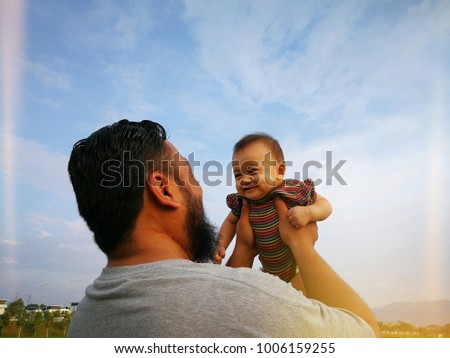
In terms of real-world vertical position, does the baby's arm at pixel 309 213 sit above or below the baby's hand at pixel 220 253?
above

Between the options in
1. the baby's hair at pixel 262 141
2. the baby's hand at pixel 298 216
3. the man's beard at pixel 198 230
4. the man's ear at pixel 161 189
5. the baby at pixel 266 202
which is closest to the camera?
the man's ear at pixel 161 189

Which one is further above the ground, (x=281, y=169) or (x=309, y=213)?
(x=281, y=169)

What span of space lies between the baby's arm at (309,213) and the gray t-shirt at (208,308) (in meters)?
0.93

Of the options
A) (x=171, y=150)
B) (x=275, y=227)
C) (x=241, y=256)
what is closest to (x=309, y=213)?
(x=275, y=227)

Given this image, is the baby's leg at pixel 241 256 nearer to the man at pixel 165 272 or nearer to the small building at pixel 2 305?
the man at pixel 165 272

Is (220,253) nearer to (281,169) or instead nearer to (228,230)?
(228,230)

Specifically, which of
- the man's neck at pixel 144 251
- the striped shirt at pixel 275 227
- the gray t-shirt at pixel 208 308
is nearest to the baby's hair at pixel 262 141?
the striped shirt at pixel 275 227

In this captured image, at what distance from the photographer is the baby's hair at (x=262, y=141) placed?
2502 mm

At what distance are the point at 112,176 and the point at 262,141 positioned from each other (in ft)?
4.48

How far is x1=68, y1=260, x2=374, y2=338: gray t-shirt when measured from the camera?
945mm

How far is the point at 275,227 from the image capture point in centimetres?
217

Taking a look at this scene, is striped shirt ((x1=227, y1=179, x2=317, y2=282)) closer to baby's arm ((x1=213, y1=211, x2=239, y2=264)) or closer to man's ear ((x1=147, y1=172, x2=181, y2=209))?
baby's arm ((x1=213, y1=211, x2=239, y2=264))

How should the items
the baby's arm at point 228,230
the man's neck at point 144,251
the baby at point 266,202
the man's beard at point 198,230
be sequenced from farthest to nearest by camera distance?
the baby's arm at point 228,230 → the baby at point 266,202 → the man's beard at point 198,230 → the man's neck at point 144,251
